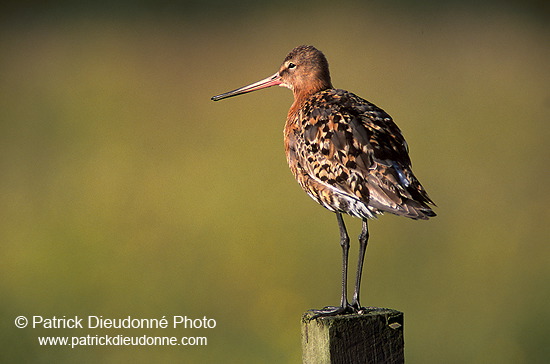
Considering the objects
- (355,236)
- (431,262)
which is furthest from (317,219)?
(431,262)

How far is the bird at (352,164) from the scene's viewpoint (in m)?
4.70

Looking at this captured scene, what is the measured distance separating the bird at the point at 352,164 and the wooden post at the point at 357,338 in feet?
1.10

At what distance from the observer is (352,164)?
482cm

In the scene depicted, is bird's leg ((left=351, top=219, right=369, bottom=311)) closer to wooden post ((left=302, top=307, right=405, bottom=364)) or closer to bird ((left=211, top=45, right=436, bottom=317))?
bird ((left=211, top=45, right=436, bottom=317))

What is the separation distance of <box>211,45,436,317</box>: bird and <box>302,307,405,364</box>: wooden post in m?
0.34

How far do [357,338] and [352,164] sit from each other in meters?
1.13

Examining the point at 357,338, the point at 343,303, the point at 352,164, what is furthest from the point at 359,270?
the point at 357,338

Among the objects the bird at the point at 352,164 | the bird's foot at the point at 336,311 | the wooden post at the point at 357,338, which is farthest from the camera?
the bird at the point at 352,164

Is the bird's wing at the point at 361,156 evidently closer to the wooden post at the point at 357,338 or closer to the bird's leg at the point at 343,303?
the bird's leg at the point at 343,303

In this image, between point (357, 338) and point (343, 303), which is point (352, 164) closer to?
point (343, 303)

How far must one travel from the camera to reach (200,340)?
7805mm

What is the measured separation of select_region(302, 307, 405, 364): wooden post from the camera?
3990 mm

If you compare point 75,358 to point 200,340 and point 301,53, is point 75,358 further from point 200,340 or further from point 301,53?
point 301,53

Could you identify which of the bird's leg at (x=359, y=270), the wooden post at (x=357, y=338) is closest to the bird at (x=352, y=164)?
the bird's leg at (x=359, y=270)
